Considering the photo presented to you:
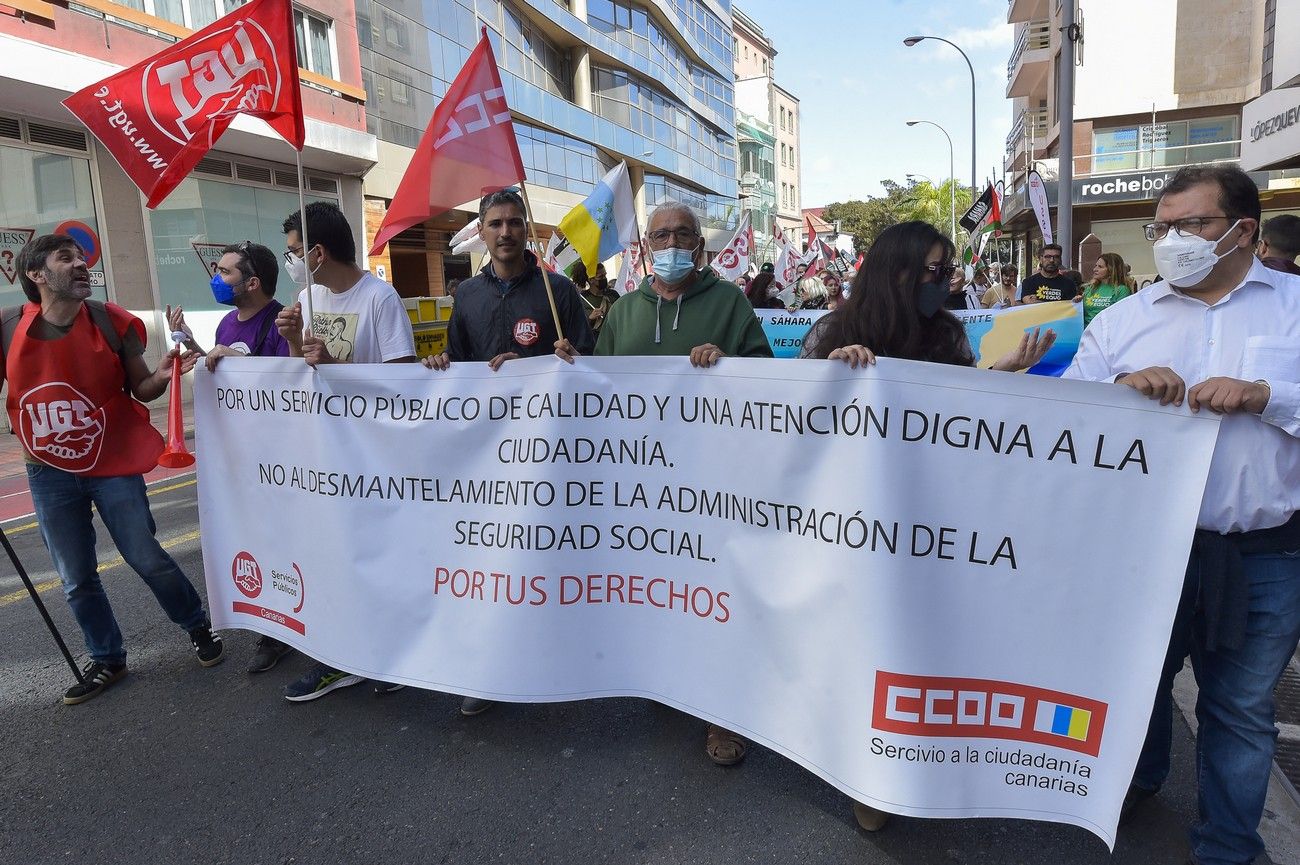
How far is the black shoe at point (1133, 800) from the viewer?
8.30 ft

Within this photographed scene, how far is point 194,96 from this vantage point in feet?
11.5

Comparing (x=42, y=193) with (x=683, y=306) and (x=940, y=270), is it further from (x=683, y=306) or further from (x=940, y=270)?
(x=940, y=270)

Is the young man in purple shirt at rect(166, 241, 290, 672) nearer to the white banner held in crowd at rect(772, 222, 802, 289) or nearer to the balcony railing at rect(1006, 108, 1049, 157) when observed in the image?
the white banner held in crowd at rect(772, 222, 802, 289)

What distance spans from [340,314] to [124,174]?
45.4 feet

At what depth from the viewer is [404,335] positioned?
3.62 metres

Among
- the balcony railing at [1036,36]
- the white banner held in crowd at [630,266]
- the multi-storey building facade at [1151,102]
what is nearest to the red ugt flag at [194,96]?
the white banner held in crowd at [630,266]

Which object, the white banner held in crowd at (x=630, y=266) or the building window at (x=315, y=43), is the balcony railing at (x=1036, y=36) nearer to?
the building window at (x=315, y=43)

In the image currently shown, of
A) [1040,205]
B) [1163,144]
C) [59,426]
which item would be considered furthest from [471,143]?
[1163,144]

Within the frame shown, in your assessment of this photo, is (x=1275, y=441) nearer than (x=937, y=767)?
Yes

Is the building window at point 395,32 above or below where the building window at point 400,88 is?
above

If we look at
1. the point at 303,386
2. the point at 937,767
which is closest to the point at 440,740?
the point at 303,386

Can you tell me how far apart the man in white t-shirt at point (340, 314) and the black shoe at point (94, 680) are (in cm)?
92

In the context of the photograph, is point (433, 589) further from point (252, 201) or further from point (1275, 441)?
point (252, 201)

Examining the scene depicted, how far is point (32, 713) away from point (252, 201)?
1500 cm
